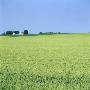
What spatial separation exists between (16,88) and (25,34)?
5685 cm

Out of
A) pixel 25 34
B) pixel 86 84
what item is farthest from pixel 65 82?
pixel 25 34

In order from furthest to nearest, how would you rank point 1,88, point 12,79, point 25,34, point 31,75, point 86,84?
1. point 25,34
2. point 31,75
3. point 12,79
4. point 86,84
5. point 1,88

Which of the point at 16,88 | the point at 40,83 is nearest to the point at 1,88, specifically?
the point at 16,88

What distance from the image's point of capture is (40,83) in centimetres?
962

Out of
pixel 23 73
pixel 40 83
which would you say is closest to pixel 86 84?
pixel 40 83

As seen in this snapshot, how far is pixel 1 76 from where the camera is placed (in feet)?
35.0

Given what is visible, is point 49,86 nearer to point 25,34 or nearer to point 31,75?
point 31,75

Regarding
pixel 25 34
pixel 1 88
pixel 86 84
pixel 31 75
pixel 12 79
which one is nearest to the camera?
pixel 1 88

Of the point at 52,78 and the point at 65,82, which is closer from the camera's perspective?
the point at 65,82

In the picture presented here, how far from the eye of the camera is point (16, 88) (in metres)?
8.84

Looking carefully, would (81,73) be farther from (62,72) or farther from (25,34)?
(25,34)

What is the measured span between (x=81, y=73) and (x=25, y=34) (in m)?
54.2

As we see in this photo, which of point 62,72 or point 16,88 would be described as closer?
point 16,88

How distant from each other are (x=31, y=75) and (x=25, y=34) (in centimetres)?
5460
